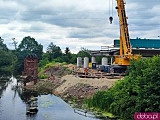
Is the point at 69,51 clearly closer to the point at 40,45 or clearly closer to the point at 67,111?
the point at 40,45

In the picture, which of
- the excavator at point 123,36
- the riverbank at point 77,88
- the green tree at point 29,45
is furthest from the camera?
the green tree at point 29,45

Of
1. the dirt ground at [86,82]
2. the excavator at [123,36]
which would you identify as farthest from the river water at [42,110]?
the excavator at [123,36]

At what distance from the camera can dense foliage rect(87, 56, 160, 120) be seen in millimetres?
31484

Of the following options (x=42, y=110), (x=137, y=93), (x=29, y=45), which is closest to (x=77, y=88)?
(x=42, y=110)

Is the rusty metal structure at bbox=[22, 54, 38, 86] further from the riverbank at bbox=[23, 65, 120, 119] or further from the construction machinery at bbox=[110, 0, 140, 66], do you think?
the construction machinery at bbox=[110, 0, 140, 66]

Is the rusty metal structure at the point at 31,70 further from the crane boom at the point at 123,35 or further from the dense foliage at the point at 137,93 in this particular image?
the dense foliage at the point at 137,93

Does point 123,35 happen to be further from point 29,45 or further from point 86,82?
point 29,45

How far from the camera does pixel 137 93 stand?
3409cm

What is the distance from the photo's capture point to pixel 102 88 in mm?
48188

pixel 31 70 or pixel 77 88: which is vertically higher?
pixel 31 70

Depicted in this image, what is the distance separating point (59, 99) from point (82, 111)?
39.4ft

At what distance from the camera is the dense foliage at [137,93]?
31484mm

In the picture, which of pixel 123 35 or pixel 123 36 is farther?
pixel 123 36

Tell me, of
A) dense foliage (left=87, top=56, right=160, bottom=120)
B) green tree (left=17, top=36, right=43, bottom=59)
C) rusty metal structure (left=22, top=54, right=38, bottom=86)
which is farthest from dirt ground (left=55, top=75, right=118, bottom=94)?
green tree (left=17, top=36, right=43, bottom=59)
